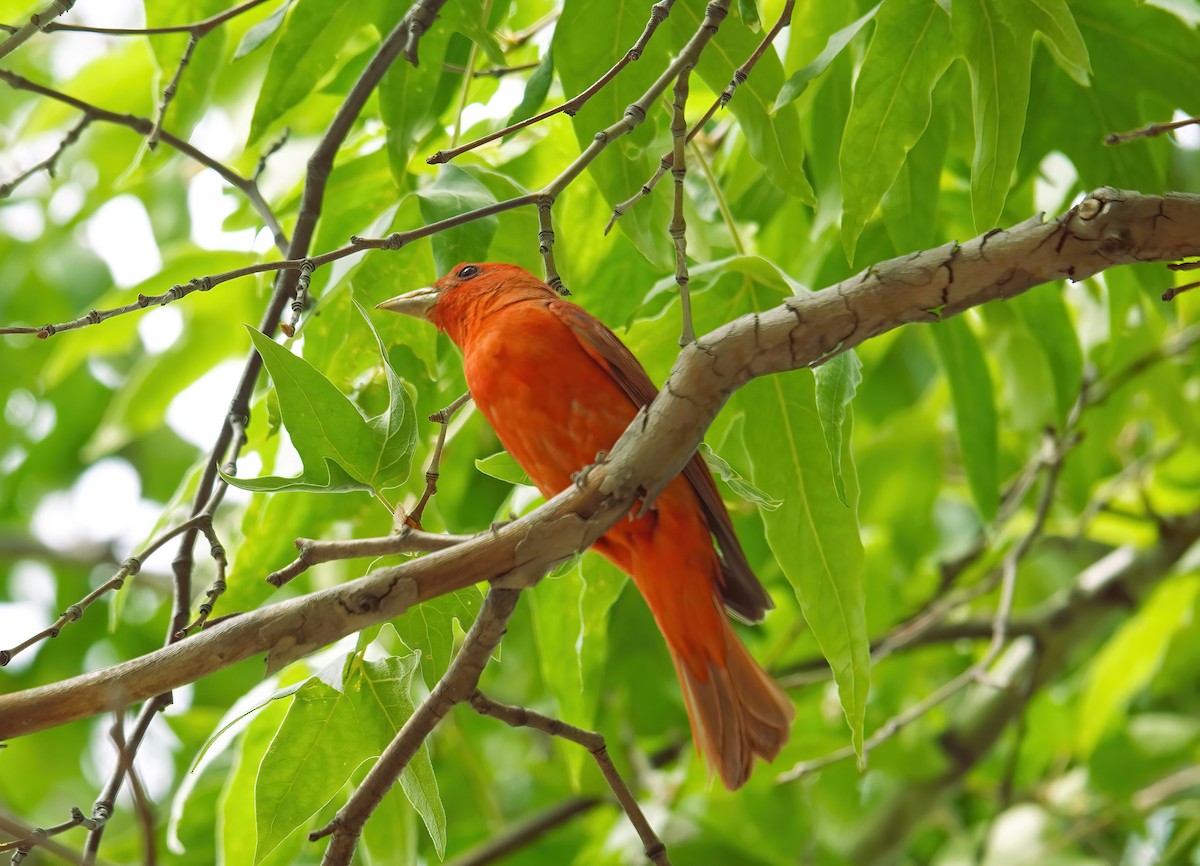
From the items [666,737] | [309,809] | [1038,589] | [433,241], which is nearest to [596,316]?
[433,241]

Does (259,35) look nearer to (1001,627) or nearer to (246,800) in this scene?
(246,800)

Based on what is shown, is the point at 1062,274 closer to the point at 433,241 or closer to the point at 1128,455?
the point at 433,241

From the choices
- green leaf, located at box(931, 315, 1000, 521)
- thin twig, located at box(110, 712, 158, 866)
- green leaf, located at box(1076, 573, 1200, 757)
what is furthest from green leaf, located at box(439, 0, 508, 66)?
green leaf, located at box(1076, 573, 1200, 757)

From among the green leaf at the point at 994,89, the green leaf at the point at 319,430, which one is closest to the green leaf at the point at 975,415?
the green leaf at the point at 994,89

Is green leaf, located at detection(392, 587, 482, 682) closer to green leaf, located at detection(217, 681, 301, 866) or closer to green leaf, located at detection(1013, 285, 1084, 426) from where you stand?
green leaf, located at detection(217, 681, 301, 866)

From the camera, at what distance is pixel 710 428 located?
8.14 feet

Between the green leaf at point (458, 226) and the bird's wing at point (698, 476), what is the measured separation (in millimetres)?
450

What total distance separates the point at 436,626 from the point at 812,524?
720 millimetres

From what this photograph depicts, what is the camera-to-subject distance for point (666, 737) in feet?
15.6

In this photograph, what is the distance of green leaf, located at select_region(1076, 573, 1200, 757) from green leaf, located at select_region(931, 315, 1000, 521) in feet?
4.70

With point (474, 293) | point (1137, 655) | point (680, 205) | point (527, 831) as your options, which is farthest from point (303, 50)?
point (1137, 655)

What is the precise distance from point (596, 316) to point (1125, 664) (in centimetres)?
236

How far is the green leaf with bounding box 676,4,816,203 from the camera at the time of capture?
219cm

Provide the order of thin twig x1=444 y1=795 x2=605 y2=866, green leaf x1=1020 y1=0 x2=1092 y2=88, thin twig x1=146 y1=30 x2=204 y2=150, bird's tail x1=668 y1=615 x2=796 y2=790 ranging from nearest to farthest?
green leaf x1=1020 y1=0 x2=1092 y2=88 → thin twig x1=146 y1=30 x2=204 y2=150 → bird's tail x1=668 y1=615 x2=796 y2=790 → thin twig x1=444 y1=795 x2=605 y2=866
